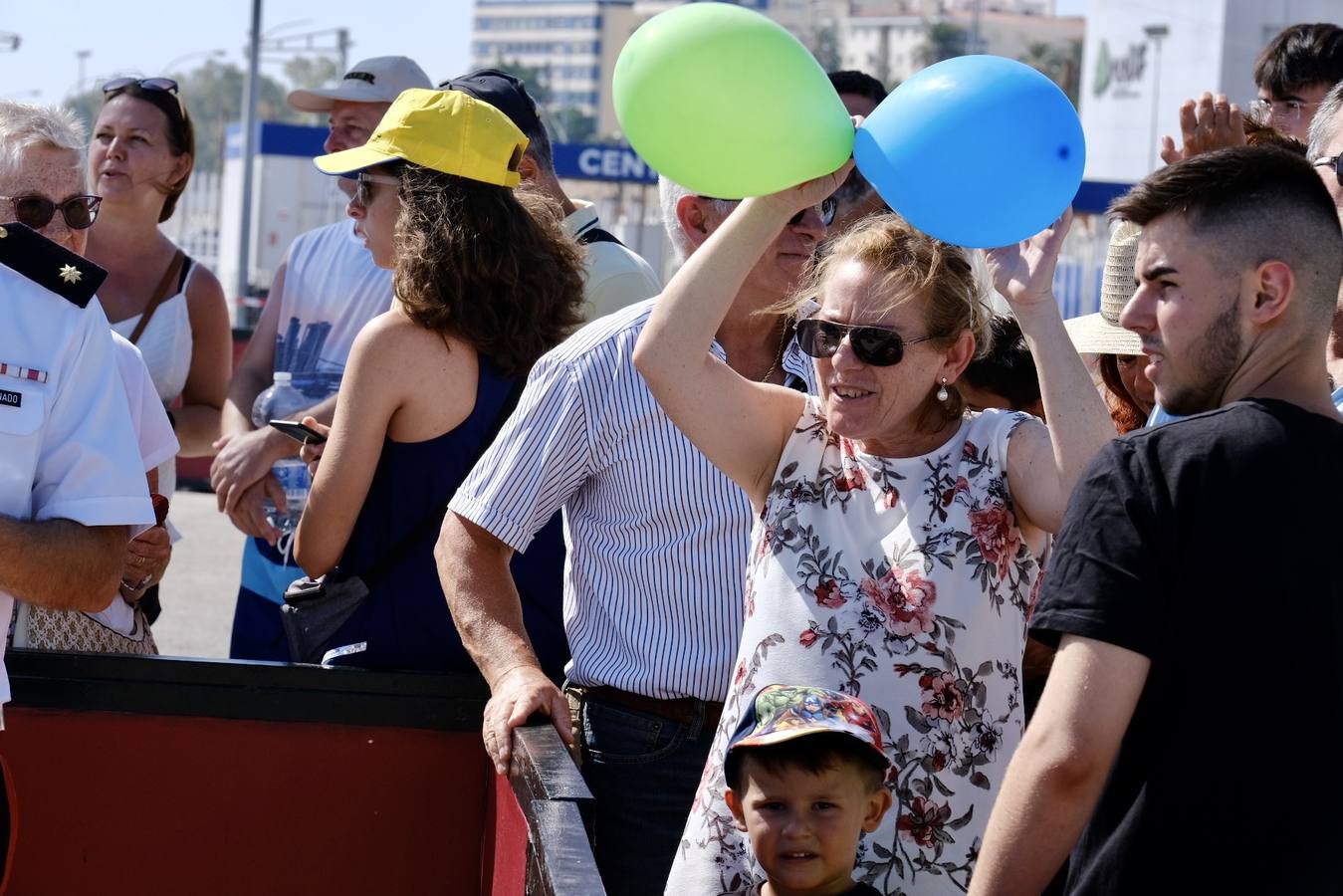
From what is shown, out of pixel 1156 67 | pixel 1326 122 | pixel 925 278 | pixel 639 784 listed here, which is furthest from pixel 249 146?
pixel 1156 67

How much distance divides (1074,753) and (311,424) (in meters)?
2.16

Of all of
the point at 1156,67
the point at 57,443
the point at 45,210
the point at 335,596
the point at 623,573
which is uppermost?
the point at 1156,67

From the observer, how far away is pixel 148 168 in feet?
16.4

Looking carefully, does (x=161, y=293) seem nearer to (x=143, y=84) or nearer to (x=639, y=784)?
(x=143, y=84)

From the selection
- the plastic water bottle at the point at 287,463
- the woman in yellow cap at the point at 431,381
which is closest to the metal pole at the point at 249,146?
the plastic water bottle at the point at 287,463

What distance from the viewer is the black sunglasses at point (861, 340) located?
257 centimetres

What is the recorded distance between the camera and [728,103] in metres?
2.42

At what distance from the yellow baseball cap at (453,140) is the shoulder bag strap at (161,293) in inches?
60.8

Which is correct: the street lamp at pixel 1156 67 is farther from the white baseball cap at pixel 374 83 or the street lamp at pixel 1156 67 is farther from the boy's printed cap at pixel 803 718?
the boy's printed cap at pixel 803 718

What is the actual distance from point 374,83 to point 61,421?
2.65m

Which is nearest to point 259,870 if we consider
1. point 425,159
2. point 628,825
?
point 628,825

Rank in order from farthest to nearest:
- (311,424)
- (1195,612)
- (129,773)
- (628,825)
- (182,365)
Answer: (182,365) < (311,424) < (129,773) < (628,825) < (1195,612)

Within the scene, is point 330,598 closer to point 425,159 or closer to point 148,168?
point 425,159

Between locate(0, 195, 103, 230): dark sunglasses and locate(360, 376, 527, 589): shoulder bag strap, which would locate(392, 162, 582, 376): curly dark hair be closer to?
locate(360, 376, 527, 589): shoulder bag strap
